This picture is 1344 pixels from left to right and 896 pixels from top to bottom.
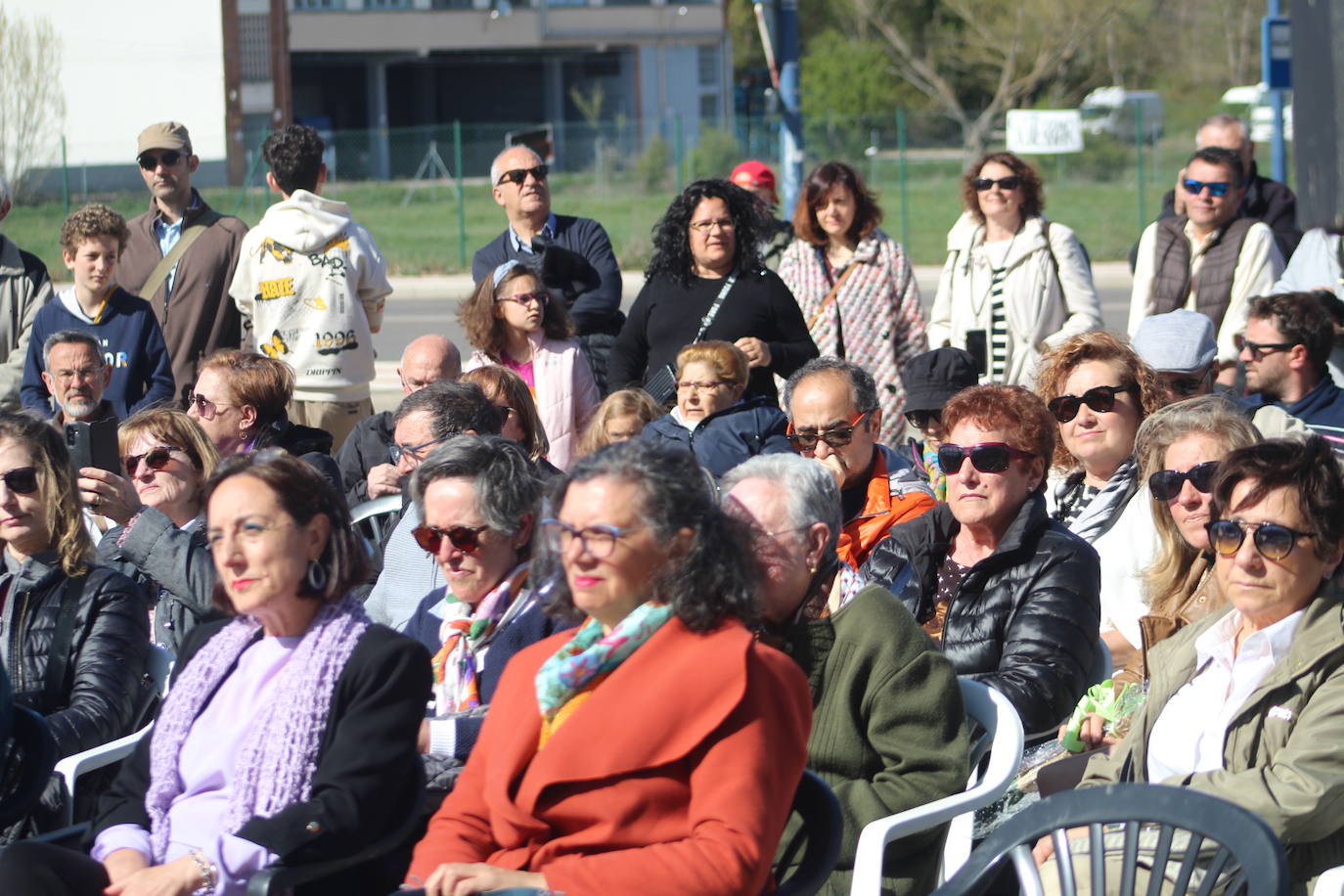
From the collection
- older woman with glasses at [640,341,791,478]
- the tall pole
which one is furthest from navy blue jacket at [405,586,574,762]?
the tall pole

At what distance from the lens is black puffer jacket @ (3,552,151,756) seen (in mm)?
3906

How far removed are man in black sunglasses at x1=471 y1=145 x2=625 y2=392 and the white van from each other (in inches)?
1041

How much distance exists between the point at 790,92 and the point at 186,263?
779 cm

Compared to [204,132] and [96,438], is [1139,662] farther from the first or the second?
[204,132]

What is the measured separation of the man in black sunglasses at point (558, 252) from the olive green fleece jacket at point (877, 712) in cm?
412

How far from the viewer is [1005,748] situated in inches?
131

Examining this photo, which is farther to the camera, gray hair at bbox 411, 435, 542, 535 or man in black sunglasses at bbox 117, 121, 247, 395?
man in black sunglasses at bbox 117, 121, 247, 395

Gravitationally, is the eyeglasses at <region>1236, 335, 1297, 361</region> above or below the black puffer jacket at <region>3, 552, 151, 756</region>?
above

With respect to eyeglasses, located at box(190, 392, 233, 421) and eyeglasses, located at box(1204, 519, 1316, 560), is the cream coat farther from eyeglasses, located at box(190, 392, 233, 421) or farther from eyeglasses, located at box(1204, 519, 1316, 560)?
eyeglasses, located at box(1204, 519, 1316, 560)

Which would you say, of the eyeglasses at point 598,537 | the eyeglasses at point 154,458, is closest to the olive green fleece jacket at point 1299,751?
the eyeglasses at point 598,537

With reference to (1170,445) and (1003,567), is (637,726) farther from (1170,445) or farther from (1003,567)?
(1170,445)

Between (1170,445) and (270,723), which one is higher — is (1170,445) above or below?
above

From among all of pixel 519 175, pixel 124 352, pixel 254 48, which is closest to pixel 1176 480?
pixel 519 175

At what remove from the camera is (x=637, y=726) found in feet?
9.08
